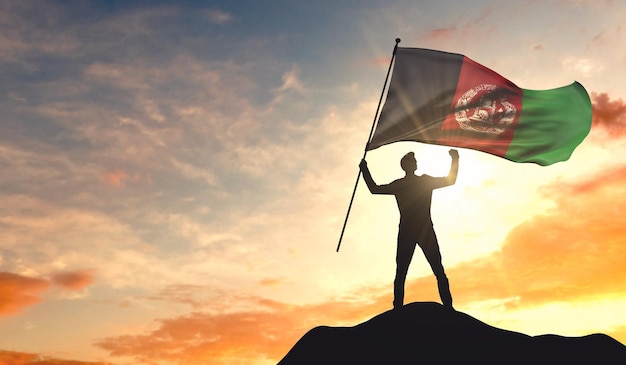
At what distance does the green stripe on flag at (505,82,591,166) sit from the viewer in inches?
544

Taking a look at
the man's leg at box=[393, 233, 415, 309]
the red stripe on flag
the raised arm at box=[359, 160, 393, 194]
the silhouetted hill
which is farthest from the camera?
the red stripe on flag

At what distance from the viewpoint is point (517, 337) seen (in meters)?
11.9

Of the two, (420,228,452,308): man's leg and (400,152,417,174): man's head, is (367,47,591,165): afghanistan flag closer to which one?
(400,152,417,174): man's head

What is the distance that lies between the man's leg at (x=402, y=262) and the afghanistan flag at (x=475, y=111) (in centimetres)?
212

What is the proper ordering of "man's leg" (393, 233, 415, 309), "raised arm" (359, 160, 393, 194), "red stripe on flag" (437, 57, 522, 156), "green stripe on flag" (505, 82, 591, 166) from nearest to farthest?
"man's leg" (393, 233, 415, 309) < "raised arm" (359, 160, 393, 194) < "red stripe on flag" (437, 57, 522, 156) < "green stripe on flag" (505, 82, 591, 166)

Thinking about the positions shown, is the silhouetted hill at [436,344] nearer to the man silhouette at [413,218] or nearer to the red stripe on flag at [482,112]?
the man silhouette at [413,218]

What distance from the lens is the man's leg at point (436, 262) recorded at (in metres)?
12.3

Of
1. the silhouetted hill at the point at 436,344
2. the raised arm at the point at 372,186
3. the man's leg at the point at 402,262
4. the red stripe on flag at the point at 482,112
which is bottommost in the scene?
the silhouetted hill at the point at 436,344

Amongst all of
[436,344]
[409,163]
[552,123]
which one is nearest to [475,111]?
[409,163]

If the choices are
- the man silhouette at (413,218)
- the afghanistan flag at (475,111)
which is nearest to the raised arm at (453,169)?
the man silhouette at (413,218)

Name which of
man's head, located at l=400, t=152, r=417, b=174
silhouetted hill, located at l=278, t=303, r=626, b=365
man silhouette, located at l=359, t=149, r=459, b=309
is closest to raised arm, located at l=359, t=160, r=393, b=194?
man silhouette, located at l=359, t=149, r=459, b=309

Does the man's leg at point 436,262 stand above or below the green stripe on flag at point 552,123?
below

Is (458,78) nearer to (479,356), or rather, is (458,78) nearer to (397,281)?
(397,281)

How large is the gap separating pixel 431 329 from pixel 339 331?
1.89 meters
